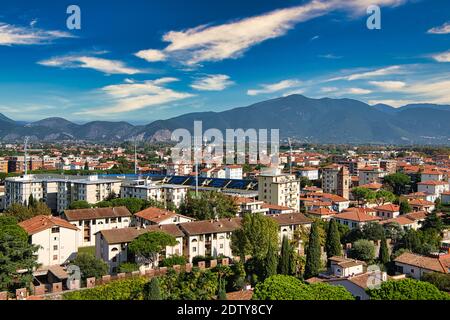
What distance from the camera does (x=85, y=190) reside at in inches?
1070

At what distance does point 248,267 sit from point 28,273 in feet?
21.1

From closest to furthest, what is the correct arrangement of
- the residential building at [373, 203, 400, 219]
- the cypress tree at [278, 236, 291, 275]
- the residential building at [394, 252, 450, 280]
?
the residential building at [394, 252, 450, 280]
the cypress tree at [278, 236, 291, 275]
the residential building at [373, 203, 400, 219]

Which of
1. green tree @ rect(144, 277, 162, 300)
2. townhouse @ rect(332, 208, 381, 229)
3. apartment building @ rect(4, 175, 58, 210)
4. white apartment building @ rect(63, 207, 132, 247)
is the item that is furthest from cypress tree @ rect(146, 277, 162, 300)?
apartment building @ rect(4, 175, 58, 210)

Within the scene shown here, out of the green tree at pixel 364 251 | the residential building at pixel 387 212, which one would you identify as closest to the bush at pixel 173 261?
the green tree at pixel 364 251

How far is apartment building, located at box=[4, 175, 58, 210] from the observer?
28.6 metres

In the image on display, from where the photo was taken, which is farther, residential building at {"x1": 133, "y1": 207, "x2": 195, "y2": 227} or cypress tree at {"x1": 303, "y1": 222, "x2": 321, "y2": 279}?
residential building at {"x1": 133, "y1": 207, "x2": 195, "y2": 227}

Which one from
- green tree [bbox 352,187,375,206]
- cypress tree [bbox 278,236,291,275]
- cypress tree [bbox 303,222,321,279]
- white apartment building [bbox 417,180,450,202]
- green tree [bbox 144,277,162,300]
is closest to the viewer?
green tree [bbox 144,277,162,300]

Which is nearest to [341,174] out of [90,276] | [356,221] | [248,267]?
[356,221]

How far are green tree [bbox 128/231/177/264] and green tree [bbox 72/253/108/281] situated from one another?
51.9 inches

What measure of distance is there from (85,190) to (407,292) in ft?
72.6

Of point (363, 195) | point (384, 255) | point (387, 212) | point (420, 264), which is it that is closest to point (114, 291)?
point (420, 264)

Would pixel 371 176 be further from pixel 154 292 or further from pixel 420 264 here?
pixel 154 292

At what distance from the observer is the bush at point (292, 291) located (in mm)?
8539

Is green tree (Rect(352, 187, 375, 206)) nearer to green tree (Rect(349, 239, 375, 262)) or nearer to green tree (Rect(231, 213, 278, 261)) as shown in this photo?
green tree (Rect(349, 239, 375, 262))
